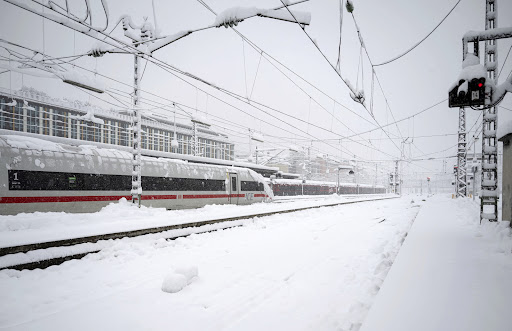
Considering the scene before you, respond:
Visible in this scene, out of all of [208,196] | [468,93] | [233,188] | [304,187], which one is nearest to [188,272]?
[468,93]

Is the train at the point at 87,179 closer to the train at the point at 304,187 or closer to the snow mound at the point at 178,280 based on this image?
the snow mound at the point at 178,280

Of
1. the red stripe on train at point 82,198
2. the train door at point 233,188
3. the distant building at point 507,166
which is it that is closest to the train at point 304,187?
the train door at point 233,188

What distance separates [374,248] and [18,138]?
13.5 meters

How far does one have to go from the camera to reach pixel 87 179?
12453 millimetres

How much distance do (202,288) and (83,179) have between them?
10848mm

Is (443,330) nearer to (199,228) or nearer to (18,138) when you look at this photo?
(199,228)

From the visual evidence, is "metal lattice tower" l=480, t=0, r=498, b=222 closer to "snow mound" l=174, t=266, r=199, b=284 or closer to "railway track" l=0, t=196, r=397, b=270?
"snow mound" l=174, t=266, r=199, b=284

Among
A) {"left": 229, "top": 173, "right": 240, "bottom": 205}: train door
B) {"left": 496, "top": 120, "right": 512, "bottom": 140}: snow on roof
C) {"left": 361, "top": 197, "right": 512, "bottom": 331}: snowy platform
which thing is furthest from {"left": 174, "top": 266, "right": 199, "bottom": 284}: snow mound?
{"left": 229, "top": 173, "right": 240, "bottom": 205}: train door

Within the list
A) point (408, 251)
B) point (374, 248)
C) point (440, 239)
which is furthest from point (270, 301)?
point (440, 239)

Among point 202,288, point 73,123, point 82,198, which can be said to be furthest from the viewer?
point 73,123

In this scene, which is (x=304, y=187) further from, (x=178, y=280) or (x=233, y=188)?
(x=178, y=280)

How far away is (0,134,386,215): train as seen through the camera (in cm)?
1038

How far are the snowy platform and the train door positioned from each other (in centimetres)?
1499

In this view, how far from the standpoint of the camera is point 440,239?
6754mm
